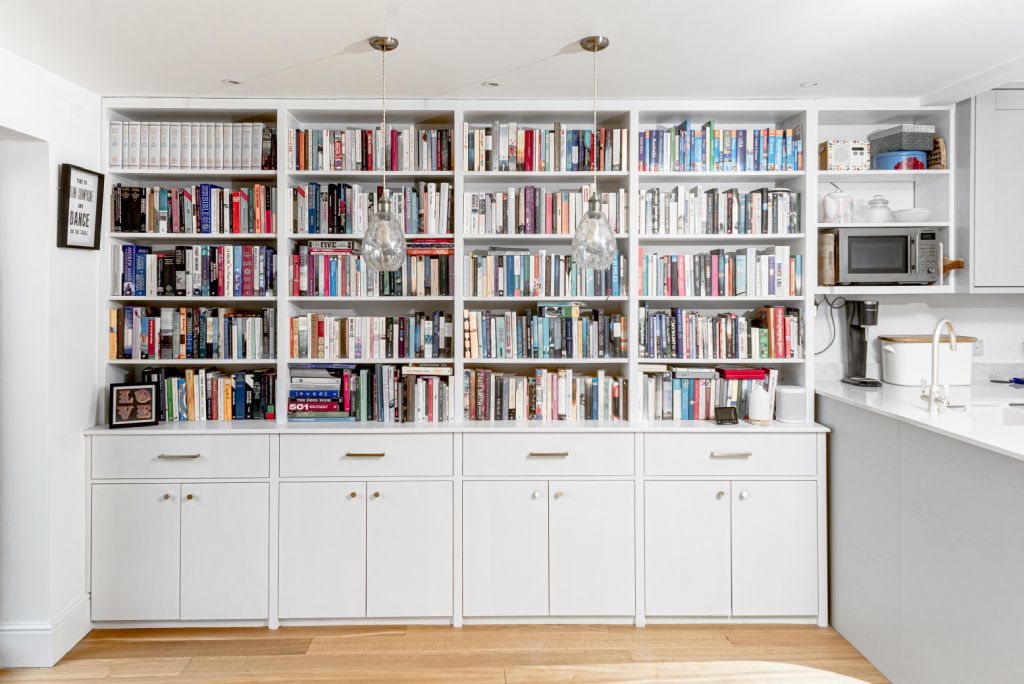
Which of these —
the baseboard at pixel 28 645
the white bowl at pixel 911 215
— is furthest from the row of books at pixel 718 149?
the baseboard at pixel 28 645

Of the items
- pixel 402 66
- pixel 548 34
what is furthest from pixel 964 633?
pixel 402 66

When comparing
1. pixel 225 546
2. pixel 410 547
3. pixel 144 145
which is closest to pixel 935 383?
pixel 410 547

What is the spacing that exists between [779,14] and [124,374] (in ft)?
11.1

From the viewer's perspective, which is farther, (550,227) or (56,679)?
(550,227)

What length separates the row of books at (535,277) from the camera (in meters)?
3.29

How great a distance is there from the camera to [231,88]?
3.09m

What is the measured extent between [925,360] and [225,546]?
349 centimetres

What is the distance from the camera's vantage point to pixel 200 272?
3285mm

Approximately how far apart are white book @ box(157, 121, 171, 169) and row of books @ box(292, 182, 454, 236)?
62 centimetres

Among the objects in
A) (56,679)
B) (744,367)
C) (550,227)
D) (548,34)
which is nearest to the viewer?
(548,34)

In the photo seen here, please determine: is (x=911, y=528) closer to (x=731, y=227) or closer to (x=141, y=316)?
(x=731, y=227)

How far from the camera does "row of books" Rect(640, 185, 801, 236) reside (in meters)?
3.31

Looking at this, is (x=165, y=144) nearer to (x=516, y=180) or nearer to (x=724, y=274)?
(x=516, y=180)

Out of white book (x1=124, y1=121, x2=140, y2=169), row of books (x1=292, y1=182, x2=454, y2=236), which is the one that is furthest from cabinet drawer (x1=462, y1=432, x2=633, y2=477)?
Answer: white book (x1=124, y1=121, x2=140, y2=169)
